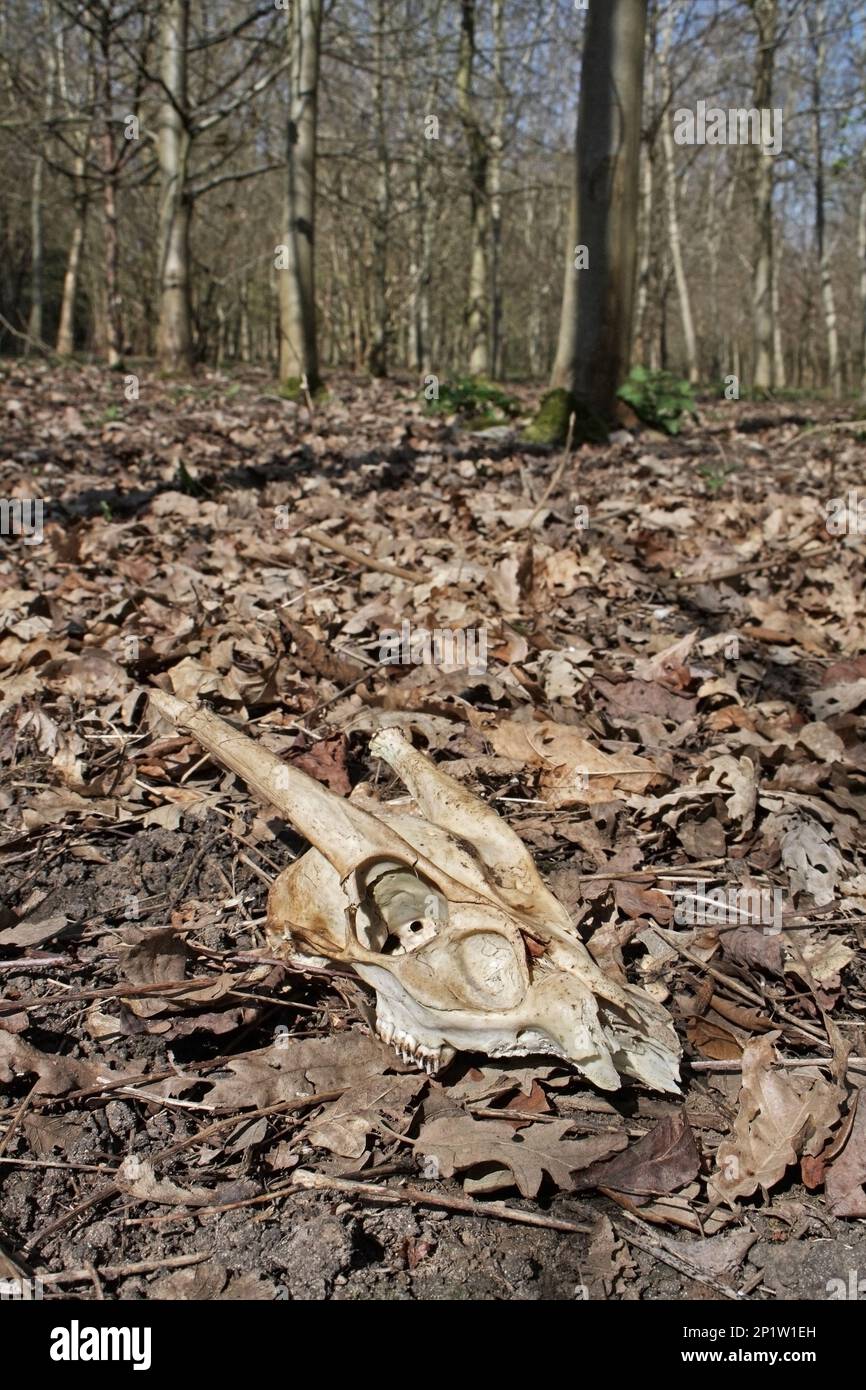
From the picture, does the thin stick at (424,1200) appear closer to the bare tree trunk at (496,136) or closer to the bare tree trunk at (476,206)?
the bare tree trunk at (476,206)

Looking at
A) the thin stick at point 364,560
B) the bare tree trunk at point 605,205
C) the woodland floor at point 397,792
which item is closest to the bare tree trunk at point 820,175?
the bare tree trunk at point 605,205

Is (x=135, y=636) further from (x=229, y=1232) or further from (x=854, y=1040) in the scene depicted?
(x=854, y=1040)

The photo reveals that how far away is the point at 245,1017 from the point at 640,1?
384 inches

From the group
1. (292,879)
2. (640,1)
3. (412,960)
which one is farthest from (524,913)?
(640,1)

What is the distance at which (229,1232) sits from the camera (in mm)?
1770

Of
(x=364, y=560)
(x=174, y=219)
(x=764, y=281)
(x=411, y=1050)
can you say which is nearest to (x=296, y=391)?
(x=174, y=219)

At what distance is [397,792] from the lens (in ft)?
10.0

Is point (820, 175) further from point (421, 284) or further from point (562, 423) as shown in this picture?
point (562, 423)

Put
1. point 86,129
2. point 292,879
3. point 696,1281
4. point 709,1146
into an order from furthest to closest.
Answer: point 86,129 → point 292,879 → point 709,1146 → point 696,1281

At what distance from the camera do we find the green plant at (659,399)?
941 cm

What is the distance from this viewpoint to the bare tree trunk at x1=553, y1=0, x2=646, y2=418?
29.1 ft

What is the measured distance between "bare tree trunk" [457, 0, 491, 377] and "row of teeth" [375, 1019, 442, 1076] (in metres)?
19.3

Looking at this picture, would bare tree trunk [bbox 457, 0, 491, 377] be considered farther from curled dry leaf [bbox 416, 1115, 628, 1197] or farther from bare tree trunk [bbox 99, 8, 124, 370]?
curled dry leaf [bbox 416, 1115, 628, 1197]

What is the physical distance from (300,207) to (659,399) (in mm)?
7365
